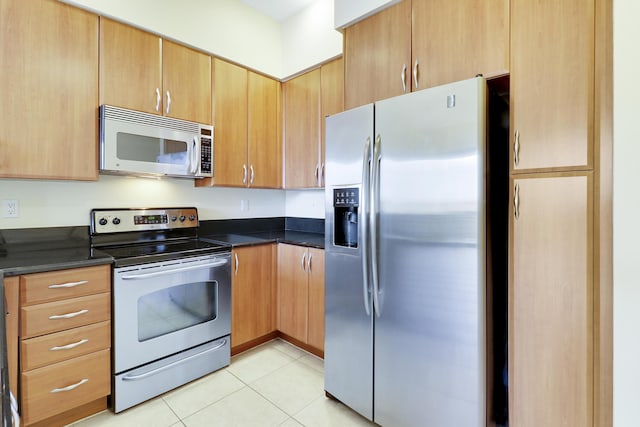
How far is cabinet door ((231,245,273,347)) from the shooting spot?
239 centimetres

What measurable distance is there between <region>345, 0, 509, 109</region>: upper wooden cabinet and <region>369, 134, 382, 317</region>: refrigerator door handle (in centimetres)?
43

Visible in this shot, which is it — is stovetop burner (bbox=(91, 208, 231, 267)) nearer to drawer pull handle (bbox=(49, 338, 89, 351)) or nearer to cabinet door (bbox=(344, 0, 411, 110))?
drawer pull handle (bbox=(49, 338, 89, 351))

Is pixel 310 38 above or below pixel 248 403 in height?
above

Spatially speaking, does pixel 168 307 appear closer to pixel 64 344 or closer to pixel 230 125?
pixel 64 344

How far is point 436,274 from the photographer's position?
141 cm

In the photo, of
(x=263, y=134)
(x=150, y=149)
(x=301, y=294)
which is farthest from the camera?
(x=263, y=134)

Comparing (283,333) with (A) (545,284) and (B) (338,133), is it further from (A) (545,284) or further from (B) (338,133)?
(A) (545,284)

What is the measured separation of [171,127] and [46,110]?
0.67 meters

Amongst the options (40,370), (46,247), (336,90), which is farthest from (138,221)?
(336,90)

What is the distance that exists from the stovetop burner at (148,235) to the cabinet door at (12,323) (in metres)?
0.43

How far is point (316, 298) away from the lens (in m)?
2.35

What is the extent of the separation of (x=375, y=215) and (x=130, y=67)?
73.6 inches

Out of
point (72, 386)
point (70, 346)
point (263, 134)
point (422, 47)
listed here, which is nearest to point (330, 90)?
point (263, 134)

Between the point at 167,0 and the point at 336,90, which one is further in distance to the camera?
the point at 336,90
